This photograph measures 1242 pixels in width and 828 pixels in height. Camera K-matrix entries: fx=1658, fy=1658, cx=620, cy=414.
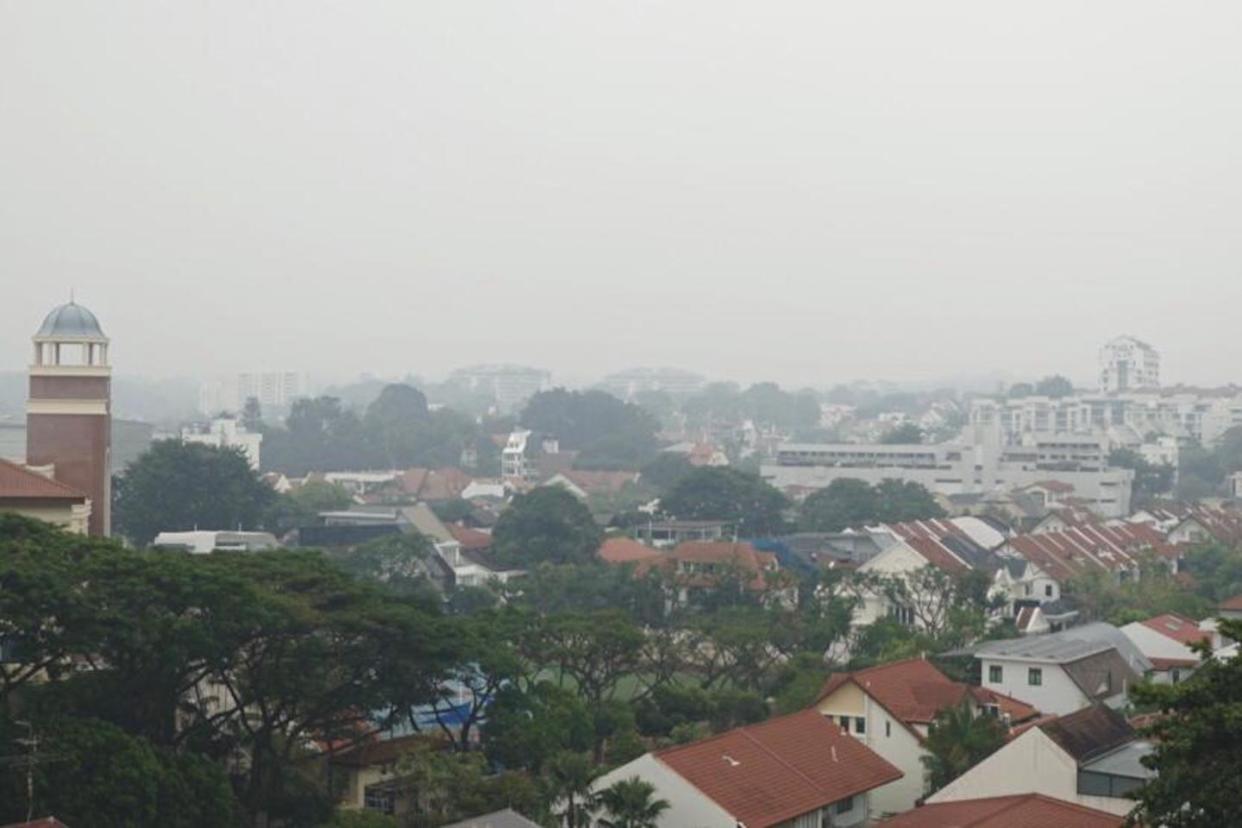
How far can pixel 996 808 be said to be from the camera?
18062 millimetres

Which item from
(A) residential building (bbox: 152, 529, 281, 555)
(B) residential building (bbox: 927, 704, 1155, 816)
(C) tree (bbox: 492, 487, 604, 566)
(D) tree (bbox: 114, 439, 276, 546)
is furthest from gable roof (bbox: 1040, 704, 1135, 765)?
(D) tree (bbox: 114, 439, 276, 546)

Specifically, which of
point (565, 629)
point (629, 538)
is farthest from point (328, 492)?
point (565, 629)

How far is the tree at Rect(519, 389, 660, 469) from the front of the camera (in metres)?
106

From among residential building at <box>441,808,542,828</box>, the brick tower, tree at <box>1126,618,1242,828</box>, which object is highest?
the brick tower

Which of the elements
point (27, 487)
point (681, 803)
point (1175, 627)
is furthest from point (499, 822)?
point (1175, 627)

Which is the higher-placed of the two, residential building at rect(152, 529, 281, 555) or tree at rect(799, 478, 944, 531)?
tree at rect(799, 478, 944, 531)

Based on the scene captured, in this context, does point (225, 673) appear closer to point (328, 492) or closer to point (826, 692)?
point (826, 692)

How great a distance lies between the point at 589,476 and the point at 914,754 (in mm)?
60746

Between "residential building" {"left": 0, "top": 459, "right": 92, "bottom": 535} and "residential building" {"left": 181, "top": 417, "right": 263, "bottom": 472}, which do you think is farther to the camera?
"residential building" {"left": 181, "top": 417, "right": 263, "bottom": 472}

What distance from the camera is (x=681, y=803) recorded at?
18609mm

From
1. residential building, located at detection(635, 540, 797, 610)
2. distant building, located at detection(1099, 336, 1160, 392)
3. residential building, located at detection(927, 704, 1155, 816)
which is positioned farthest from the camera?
distant building, located at detection(1099, 336, 1160, 392)

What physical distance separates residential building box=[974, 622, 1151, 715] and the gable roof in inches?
166

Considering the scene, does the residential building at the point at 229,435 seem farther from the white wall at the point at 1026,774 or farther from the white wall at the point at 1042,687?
the white wall at the point at 1026,774

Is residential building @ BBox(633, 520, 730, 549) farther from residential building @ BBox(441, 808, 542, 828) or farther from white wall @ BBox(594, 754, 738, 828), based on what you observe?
residential building @ BBox(441, 808, 542, 828)
